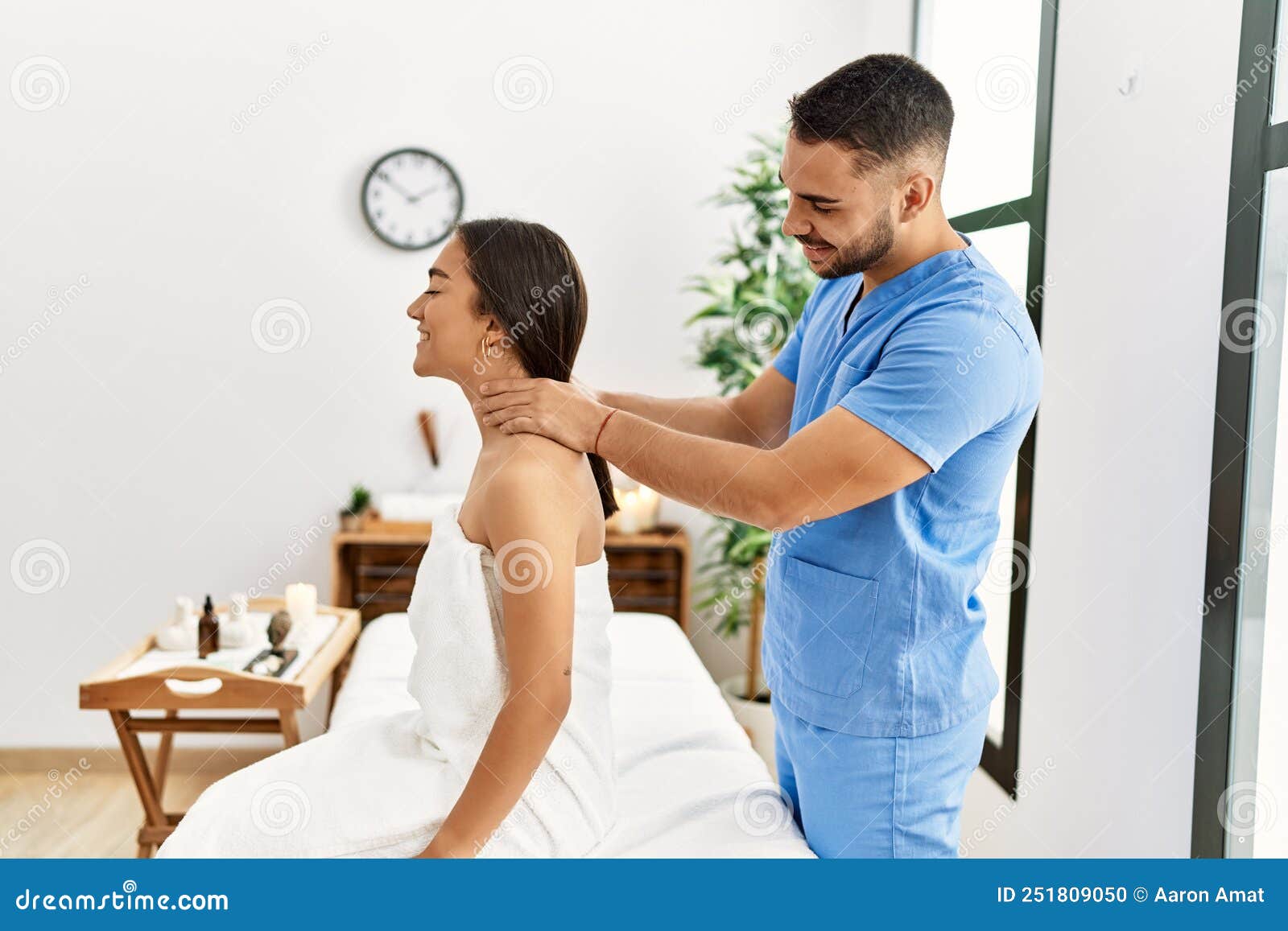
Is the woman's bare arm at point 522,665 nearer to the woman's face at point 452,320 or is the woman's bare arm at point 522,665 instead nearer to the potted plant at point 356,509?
the woman's face at point 452,320

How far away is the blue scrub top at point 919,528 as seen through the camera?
4.17 feet

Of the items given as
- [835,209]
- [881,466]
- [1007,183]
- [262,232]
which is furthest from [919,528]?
[262,232]

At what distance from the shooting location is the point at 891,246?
143 cm

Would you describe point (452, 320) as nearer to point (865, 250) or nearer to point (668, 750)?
Result: point (865, 250)

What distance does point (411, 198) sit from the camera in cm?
332

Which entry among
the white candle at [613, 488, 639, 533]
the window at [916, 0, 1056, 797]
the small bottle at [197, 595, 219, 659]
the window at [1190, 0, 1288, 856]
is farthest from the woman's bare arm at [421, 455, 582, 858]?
the white candle at [613, 488, 639, 533]

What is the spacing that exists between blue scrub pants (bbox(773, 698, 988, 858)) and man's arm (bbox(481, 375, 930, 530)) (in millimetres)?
342

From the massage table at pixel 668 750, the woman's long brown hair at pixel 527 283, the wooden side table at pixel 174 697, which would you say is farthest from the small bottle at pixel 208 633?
the woman's long brown hair at pixel 527 283

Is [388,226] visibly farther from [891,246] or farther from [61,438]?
[891,246]

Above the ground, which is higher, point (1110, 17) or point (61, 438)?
point (1110, 17)

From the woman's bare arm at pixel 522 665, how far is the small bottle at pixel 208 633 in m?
1.50

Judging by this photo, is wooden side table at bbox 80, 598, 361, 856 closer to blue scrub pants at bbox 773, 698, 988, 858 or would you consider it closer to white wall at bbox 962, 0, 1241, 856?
blue scrub pants at bbox 773, 698, 988, 858
